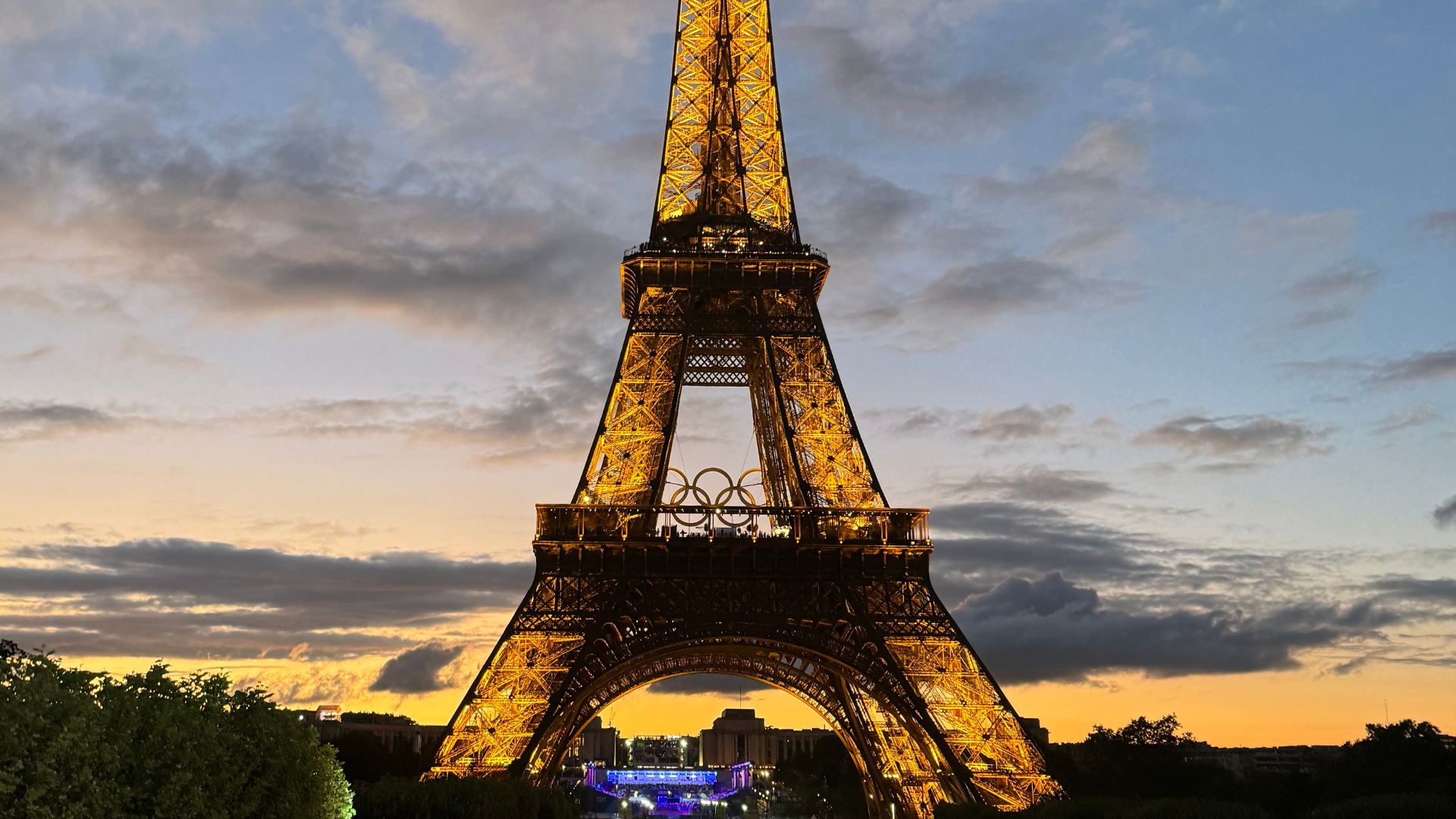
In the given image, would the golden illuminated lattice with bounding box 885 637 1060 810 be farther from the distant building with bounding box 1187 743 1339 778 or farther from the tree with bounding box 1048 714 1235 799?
the distant building with bounding box 1187 743 1339 778

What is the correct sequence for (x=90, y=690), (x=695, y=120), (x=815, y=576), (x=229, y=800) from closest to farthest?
1. (x=90, y=690)
2. (x=229, y=800)
3. (x=815, y=576)
4. (x=695, y=120)

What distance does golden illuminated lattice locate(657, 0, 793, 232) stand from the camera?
1980 inches

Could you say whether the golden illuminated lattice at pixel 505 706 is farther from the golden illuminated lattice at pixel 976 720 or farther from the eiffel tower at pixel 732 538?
the golden illuminated lattice at pixel 976 720

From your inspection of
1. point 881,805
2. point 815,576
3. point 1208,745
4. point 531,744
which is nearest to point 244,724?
point 531,744

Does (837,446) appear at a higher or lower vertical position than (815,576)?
higher

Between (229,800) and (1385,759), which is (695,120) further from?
(1385,759)

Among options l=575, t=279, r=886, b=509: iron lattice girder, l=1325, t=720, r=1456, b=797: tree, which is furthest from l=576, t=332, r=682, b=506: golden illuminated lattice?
l=1325, t=720, r=1456, b=797: tree

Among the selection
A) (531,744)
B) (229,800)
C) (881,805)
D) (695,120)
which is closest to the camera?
(229,800)

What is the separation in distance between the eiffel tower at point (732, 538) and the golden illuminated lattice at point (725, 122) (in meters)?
0.08

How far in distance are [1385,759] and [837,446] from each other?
29177 mm

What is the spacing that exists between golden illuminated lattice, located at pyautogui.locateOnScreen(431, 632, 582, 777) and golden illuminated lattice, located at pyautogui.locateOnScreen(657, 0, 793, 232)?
18.3 m

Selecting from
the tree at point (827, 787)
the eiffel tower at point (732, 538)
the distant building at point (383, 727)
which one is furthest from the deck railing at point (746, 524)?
the distant building at point (383, 727)

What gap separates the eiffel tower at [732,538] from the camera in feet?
139

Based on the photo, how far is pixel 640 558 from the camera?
145ft
